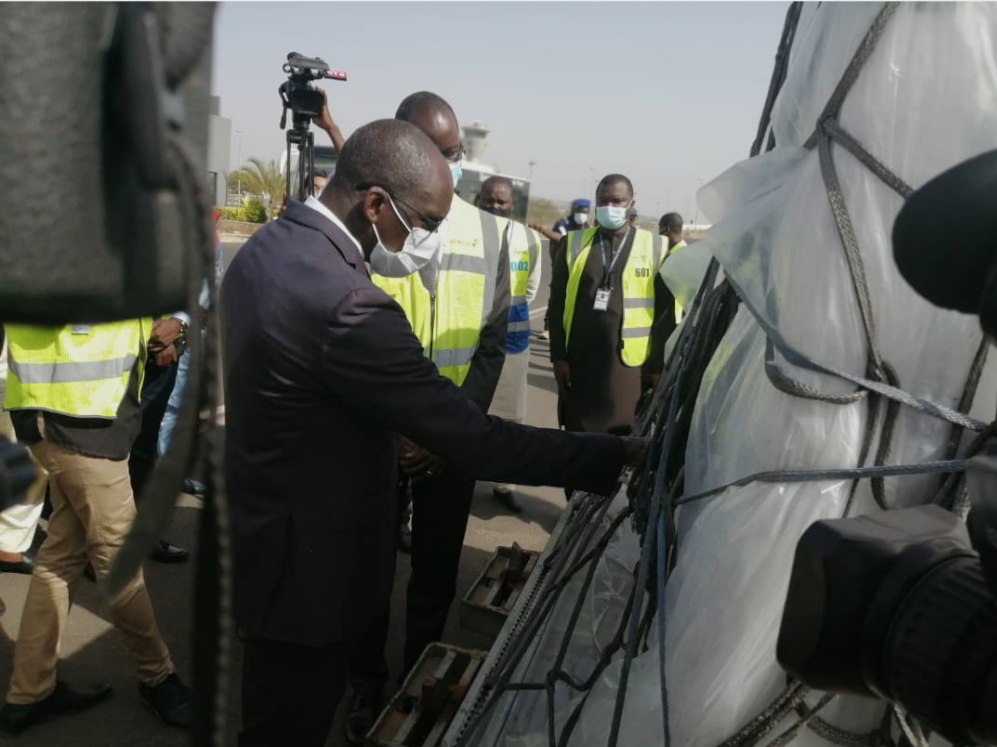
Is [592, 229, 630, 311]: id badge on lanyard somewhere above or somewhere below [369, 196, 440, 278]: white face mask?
below

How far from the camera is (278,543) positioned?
1.71 m

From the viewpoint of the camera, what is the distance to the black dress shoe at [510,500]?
4465 millimetres

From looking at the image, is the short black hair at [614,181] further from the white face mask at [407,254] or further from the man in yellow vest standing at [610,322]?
the white face mask at [407,254]

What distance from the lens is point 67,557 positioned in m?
2.46

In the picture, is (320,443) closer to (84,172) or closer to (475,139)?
(84,172)

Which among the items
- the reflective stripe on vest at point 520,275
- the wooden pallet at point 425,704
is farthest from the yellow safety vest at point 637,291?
the wooden pallet at point 425,704

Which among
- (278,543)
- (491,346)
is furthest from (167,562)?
(278,543)

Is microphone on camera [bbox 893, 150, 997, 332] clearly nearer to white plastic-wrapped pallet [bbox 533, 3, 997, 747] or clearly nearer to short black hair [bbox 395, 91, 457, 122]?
white plastic-wrapped pallet [bbox 533, 3, 997, 747]

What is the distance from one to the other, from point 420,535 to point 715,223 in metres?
1.77

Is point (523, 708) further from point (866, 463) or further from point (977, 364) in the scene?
point (977, 364)

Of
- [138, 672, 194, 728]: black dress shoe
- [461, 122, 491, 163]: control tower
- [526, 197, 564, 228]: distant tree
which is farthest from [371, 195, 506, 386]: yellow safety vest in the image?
[526, 197, 564, 228]: distant tree

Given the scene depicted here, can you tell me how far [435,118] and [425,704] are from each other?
2054 mm

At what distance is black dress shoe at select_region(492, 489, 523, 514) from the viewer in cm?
446

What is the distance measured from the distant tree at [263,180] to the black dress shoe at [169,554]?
1841cm
